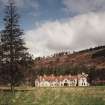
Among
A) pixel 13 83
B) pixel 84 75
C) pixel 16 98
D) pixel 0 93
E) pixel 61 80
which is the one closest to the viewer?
pixel 16 98

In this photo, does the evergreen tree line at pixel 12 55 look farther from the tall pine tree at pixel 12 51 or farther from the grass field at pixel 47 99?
the grass field at pixel 47 99

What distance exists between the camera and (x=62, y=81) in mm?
177500

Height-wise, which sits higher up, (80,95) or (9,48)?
(9,48)

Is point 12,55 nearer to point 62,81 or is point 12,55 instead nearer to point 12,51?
point 12,51

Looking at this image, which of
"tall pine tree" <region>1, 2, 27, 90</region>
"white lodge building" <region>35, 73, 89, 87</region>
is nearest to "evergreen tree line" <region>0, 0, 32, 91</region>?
"tall pine tree" <region>1, 2, 27, 90</region>

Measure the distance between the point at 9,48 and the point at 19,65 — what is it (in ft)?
10.4

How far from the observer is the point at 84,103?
610 inches

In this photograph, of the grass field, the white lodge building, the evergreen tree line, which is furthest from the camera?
the white lodge building

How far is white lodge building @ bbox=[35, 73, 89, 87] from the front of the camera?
6467 inches

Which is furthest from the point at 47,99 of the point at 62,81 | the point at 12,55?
the point at 62,81

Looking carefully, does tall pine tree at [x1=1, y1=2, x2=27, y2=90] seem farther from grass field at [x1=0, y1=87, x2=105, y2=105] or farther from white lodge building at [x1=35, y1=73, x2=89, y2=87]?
white lodge building at [x1=35, y1=73, x2=89, y2=87]

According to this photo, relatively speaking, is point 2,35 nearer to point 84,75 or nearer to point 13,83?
point 13,83

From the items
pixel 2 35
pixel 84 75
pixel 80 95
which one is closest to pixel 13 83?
pixel 2 35

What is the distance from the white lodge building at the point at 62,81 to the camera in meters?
164
